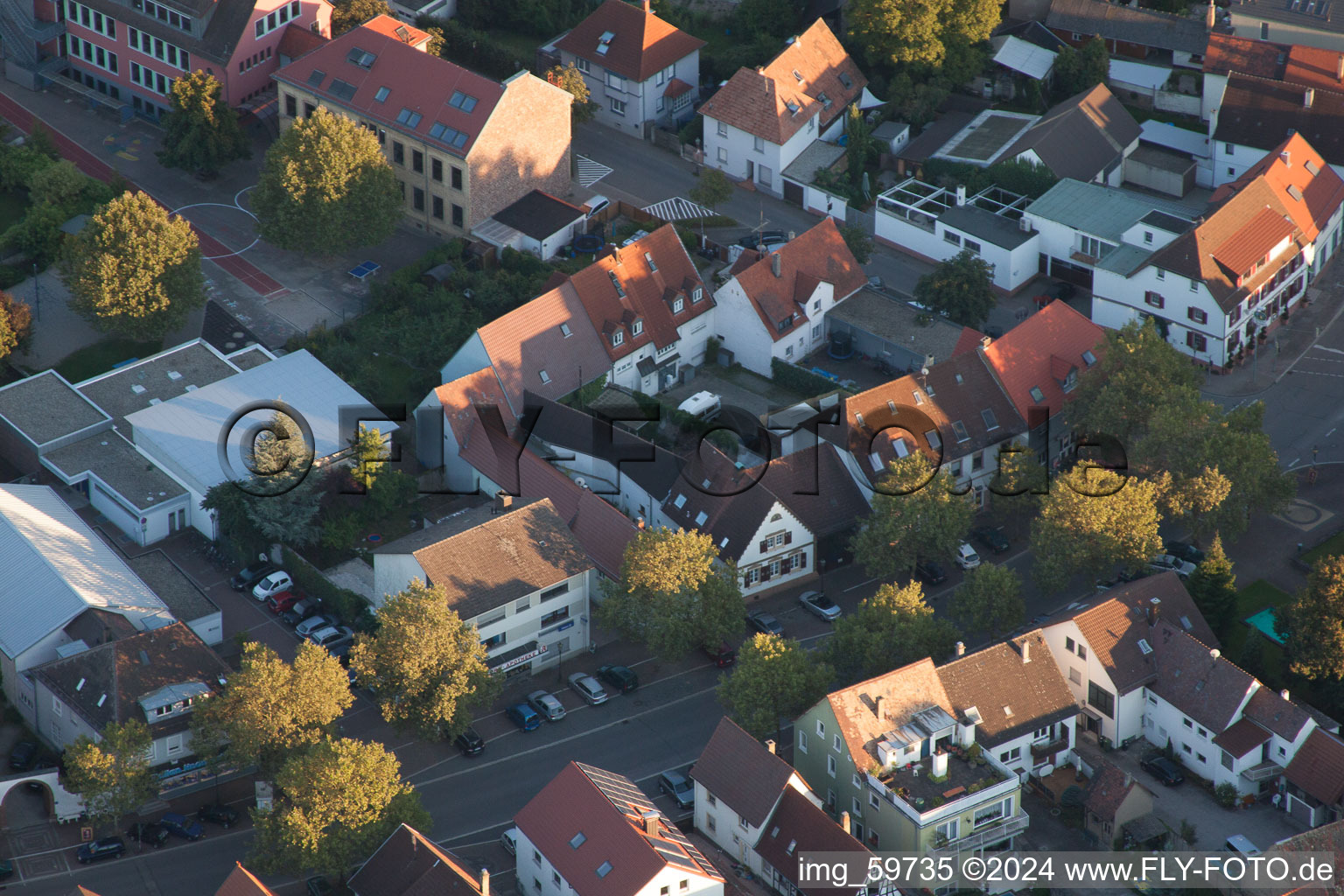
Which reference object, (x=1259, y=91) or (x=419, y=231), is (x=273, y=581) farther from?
(x=1259, y=91)

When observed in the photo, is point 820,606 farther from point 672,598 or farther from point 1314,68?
point 1314,68

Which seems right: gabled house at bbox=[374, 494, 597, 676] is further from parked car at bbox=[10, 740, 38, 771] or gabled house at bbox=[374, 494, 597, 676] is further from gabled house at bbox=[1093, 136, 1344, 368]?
gabled house at bbox=[1093, 136, 1344, 368]

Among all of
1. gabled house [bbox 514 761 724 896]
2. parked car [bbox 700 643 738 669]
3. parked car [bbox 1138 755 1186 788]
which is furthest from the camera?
parked car [bbox 700 643 738 669]

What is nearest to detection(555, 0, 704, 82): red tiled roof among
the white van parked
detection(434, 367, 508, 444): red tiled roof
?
the white van parked

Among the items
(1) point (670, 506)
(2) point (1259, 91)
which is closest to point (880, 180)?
(2) point (1259, 91)

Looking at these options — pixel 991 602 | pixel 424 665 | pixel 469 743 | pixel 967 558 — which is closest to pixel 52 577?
pixel 424 665

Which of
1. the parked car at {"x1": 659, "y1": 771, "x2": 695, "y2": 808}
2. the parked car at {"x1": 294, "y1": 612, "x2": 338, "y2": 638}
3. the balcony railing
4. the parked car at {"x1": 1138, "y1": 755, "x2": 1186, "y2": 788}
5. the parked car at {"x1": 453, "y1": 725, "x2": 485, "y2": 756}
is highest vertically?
the balcony railing

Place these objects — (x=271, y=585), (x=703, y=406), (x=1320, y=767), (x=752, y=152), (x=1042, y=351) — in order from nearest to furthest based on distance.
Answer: (x=1320, y=767)
(x=271, y=585)
(x=1042, y=351)
(x=703, y=406)
(x=752, y=152)
